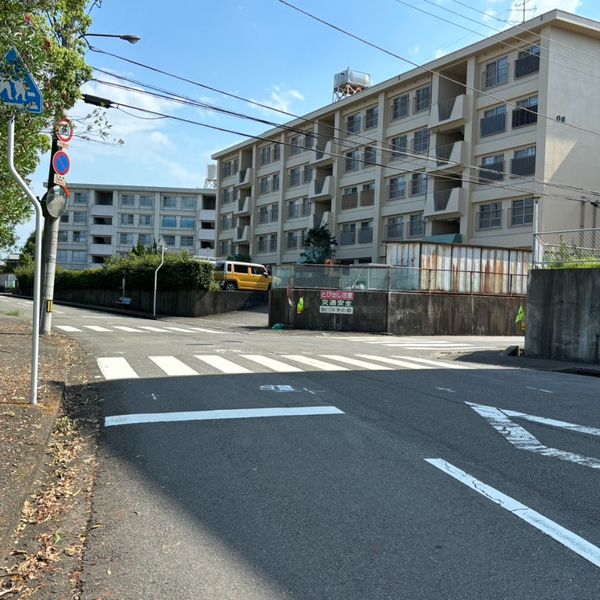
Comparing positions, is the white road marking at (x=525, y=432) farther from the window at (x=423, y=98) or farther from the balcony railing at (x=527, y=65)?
the window at (x=423, y=98)

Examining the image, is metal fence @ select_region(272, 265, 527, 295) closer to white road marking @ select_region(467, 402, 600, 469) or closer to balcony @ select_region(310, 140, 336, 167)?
white road marking @ select_region(467, 402, 600, 469)

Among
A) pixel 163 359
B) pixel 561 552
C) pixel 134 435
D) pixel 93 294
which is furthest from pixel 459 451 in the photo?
pixel 93 294

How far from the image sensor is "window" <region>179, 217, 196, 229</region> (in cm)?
8338

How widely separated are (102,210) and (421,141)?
56.9 meters

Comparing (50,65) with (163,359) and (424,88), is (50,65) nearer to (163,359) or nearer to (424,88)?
(163,359)

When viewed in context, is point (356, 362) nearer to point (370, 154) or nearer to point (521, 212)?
point (521, 212)

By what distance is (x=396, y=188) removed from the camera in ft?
135

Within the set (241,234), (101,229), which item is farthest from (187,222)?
(241,234)

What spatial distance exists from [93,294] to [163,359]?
40111mm

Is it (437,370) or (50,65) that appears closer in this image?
(50,65)

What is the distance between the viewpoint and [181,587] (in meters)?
3.16

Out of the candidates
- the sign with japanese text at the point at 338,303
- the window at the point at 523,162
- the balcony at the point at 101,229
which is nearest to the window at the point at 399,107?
the window at the point at 523,162

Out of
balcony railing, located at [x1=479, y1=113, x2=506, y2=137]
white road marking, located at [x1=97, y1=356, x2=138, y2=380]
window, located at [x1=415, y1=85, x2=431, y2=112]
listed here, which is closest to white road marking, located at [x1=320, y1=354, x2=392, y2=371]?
white road marking, located at [x1=97, y1=356, x2=138, y2=380]

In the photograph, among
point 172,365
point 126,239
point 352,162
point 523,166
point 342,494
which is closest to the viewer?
point 342,494
